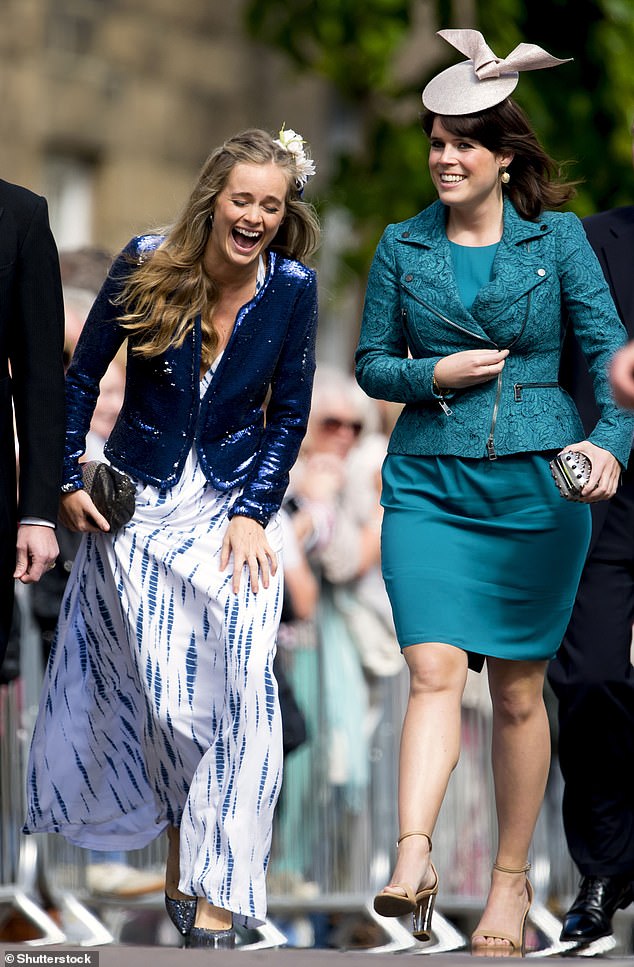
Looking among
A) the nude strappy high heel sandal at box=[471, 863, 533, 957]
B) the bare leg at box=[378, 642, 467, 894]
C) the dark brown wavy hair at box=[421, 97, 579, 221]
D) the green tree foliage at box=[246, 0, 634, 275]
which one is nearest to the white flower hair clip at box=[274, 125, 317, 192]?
the dark brown wavy hair at box=[421, 97, 579, 221]

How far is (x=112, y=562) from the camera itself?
579cm

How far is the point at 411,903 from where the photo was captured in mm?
5160

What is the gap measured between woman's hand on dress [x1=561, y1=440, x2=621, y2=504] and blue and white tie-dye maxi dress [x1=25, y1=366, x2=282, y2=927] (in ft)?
3.09

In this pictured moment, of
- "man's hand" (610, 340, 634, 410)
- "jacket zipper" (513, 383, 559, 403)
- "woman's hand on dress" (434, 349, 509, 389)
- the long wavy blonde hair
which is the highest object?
the long wavy blonde hair

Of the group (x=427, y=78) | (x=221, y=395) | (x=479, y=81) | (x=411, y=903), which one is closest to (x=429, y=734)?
(x=411, y=903)

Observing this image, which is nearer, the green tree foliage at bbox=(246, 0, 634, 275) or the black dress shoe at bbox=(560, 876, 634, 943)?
the black dress shoe at bbox=(560, 876, 634, 943)

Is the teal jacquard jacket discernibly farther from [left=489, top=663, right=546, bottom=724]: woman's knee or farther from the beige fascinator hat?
[left=489, top=663, right=546, bottom=724]: woman's knee

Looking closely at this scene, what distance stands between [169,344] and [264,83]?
29.6 ft

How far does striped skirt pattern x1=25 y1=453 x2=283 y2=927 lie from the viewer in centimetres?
553

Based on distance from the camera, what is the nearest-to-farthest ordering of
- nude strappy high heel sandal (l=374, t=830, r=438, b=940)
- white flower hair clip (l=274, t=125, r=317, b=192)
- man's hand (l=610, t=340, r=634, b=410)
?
man's hand (l=610, t=340, r=634, b=410) → nude strappy high heel sandal (l=374, t=830, r=438, b=940) → white flower hair clip (l=274, t=125, r=317, b=192)

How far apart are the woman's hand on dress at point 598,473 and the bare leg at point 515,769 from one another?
2.02 ft

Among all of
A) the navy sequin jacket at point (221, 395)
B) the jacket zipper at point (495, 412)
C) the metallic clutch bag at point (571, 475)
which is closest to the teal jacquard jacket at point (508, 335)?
the jacket zipper at point (495, 412)

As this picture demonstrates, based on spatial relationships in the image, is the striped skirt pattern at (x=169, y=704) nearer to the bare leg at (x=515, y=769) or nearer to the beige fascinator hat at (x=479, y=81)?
the bare leg at (x=515, y=769)

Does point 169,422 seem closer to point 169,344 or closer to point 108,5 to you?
point 169,344
